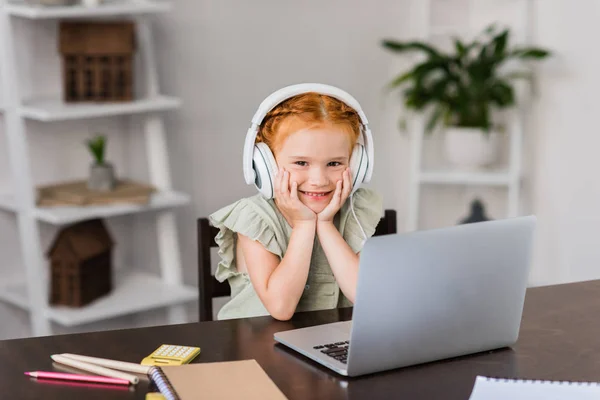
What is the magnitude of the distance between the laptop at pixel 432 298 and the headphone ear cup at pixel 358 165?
320 millimetres

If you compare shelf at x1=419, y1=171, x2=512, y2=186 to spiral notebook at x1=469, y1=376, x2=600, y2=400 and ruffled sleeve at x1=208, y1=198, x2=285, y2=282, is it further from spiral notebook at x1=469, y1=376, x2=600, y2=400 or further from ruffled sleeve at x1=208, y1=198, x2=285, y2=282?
spiral notebook at x1=469, y1=376, x2=600, y2=400

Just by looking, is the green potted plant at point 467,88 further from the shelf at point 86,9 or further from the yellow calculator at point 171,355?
the yellow calculator at point 171,355

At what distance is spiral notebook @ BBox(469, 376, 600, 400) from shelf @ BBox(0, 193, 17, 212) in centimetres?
196

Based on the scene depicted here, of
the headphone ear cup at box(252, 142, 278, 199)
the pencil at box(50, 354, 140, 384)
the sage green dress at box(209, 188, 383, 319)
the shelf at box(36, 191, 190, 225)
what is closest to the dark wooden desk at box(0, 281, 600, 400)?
the pencil at box(50, 354, 140, 384)

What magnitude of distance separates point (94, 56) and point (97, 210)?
484mm

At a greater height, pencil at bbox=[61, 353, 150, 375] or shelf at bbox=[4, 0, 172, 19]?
shelf at bbox=[4, 0, 172, 19]

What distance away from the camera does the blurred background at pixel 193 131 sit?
2.76 metres

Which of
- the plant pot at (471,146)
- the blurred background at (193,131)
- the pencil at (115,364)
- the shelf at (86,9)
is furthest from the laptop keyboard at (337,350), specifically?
the plant pot at (471,146)

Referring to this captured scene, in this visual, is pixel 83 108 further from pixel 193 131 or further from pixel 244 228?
pixel 244 228

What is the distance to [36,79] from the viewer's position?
291cm

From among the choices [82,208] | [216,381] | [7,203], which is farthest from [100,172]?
[216,381]

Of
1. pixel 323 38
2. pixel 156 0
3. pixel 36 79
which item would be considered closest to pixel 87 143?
pixel 36 79

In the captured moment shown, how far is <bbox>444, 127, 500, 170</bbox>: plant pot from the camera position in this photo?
11.2 feet

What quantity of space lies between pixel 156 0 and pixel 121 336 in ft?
6.41
